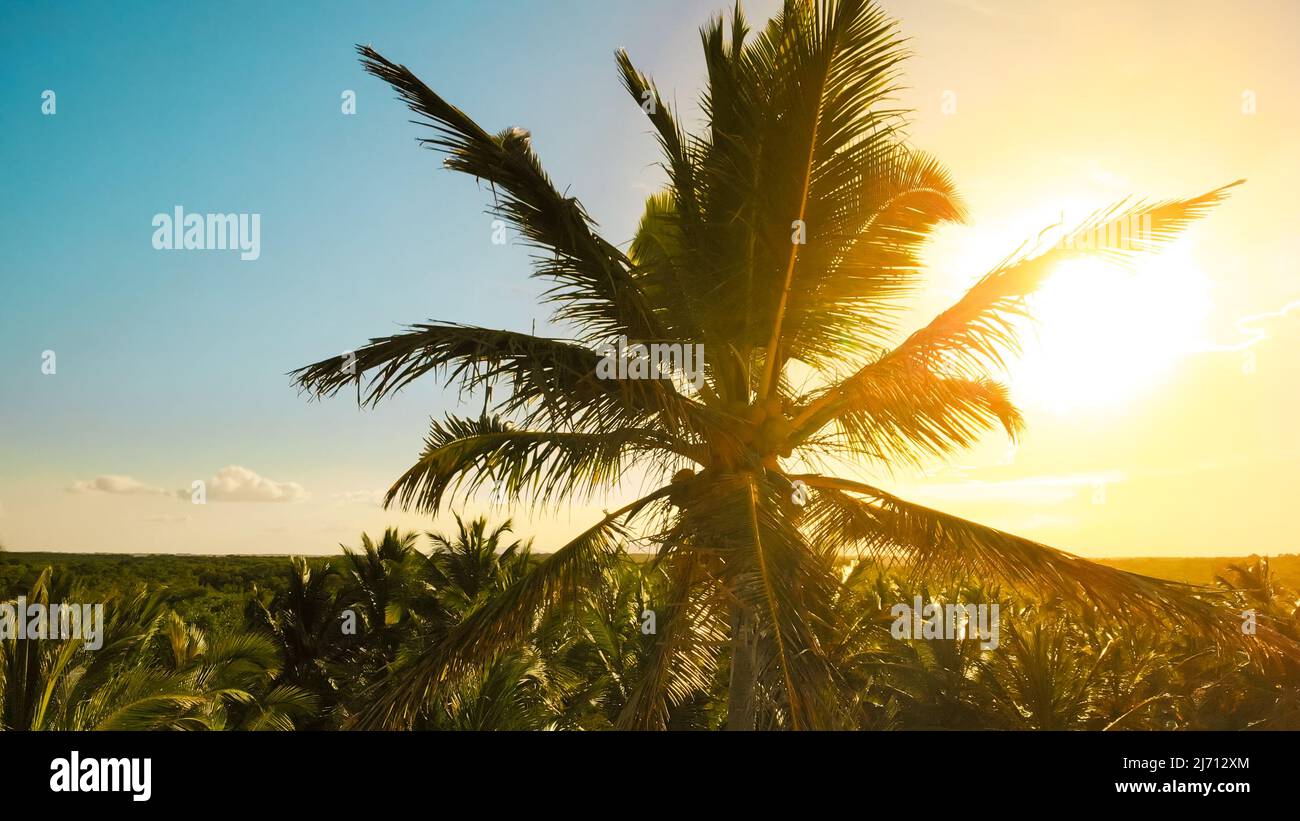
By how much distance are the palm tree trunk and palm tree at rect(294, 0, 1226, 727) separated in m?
0.03

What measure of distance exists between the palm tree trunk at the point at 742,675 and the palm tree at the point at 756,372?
0.09 ft

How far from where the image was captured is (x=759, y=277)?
6684mm

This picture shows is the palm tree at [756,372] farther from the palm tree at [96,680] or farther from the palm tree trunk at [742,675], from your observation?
the palm tree at [96,680]

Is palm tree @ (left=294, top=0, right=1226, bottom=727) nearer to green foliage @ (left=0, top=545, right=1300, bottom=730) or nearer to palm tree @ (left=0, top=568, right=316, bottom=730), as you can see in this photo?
green foliage @ (left=0, top=545, right=1300, bottom=730)

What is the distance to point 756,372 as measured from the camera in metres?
7.61

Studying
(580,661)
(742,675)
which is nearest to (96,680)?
(742,675)

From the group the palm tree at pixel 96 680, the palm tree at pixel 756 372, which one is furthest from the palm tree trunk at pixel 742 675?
the palm tree at pixel 96 680

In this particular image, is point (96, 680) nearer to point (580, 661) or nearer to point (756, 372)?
point (756, 372)

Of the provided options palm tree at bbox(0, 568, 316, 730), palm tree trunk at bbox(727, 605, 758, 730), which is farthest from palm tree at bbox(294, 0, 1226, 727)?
palm tree at bbox(0, 568, 316, 730)

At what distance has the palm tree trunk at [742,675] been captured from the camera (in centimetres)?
628

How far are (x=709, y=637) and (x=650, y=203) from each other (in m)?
5.68

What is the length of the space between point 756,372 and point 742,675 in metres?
3.01
